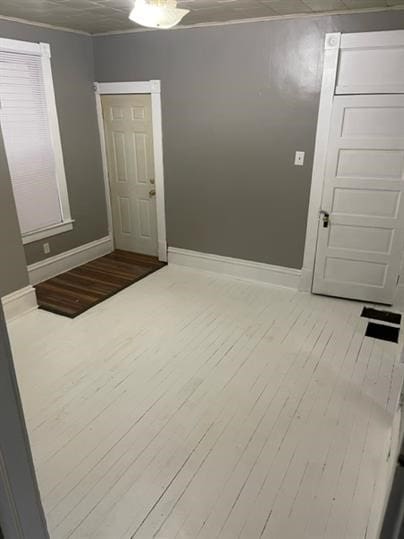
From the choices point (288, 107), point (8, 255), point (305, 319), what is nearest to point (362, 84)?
point (288, 107)

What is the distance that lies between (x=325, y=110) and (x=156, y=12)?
1.86 metres

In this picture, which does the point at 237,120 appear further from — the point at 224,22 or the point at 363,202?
the point at 363,202

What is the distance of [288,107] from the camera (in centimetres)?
376

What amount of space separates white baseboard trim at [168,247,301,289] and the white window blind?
155 cm

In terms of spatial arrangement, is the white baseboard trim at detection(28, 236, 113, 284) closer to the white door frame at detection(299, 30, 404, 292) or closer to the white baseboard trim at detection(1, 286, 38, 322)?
the white baseboard trim at detection(1, 286, 38, 322)

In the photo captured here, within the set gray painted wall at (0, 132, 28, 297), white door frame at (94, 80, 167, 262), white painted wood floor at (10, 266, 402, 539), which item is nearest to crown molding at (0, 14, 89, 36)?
white door frame at (94, 80, 167, 262)

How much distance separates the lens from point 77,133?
456cm

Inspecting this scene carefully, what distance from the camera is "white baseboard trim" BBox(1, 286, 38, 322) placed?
3562 millimetres

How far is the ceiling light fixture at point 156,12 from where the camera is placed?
234 centimetres

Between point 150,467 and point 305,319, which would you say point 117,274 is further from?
point 150,467

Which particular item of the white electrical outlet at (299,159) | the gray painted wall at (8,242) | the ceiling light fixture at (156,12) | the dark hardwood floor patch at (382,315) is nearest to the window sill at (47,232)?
the gray painted wall at (8,242)

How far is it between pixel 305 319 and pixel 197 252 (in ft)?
5.36

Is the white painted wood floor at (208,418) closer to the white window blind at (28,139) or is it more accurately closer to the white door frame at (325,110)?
the white door frame at (325,110)

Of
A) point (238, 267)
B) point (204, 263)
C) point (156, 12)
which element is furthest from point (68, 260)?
point (156, 12)
